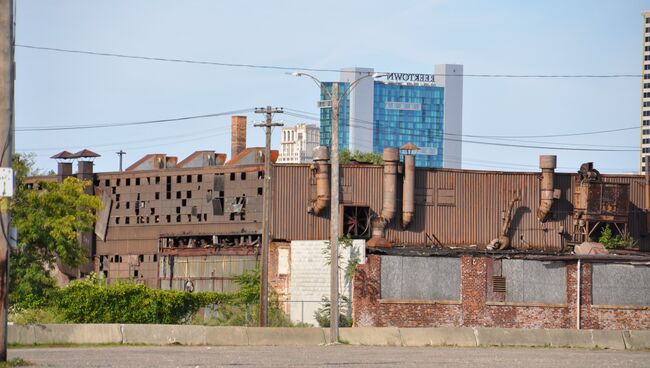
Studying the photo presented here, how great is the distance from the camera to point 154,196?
255 feet

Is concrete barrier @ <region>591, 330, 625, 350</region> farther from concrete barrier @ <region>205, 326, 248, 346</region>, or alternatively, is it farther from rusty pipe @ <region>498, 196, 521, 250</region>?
rusty pipe @ <region>498, 196, 521, 250</region>

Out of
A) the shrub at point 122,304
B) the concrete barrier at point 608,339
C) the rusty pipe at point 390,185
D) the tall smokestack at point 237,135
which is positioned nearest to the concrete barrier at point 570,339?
the concrete barrier at point 608,339

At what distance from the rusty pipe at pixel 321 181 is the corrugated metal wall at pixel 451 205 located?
828 millimetres

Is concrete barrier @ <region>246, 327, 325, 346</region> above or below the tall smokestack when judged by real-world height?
below

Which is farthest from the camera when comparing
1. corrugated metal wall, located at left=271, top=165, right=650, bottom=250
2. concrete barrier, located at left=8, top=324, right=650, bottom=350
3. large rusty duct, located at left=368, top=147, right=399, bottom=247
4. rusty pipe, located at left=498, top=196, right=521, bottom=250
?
rusty pipe, located at left=498, top=196, right=521, bottom=250

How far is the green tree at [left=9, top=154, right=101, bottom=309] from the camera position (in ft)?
158

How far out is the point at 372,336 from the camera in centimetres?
3997

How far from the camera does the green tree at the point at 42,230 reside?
48188 mm

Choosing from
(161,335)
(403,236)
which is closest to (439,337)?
(161,335)

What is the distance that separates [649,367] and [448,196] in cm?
4006

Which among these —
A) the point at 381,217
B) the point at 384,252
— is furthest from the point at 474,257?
the point at 381,217

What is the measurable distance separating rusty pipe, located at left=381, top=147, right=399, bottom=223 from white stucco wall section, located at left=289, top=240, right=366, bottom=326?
245 inches

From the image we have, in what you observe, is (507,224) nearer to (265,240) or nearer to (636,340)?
(265,240)

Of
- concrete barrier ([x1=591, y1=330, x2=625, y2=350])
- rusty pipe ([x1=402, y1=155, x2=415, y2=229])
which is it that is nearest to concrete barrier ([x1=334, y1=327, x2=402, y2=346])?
concrete barrier ([x1=591, y1=330, x2=625, y2=350])
